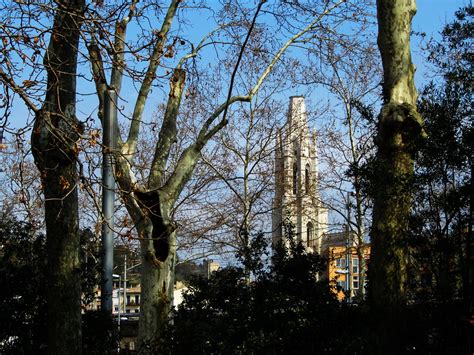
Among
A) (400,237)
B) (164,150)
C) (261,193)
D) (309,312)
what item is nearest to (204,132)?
(164,150)

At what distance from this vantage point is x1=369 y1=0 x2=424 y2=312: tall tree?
7.27m

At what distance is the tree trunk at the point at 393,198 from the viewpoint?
23.7ft

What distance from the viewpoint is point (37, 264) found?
10188 millimetres

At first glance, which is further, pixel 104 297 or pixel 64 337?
pixel 104 297

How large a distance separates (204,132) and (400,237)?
231 inches

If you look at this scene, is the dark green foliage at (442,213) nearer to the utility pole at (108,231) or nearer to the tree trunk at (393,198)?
the tree trunk at (393,198)

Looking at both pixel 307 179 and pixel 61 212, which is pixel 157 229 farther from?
pixel 307 179

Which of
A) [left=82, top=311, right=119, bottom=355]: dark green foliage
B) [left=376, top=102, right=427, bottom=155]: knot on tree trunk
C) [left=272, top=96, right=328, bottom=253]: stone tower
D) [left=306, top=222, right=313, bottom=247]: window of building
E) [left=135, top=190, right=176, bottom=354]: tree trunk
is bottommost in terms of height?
[left=82, top=311, right=119, bottom=355]: dark green foliage

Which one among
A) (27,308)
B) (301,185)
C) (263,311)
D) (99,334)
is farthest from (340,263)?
(263,311)

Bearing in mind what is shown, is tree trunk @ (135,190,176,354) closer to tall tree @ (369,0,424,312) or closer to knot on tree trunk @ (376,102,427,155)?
tall tree @ (369,0,424,312)

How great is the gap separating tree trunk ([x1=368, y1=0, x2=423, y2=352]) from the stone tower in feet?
55.7

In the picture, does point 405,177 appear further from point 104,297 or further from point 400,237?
point 104,297

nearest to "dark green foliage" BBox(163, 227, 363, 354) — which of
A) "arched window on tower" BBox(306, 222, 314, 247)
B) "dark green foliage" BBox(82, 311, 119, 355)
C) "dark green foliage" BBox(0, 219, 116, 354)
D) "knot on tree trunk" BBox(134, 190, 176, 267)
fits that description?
"dark green foliage" BBox(82, 311, 119, 355)

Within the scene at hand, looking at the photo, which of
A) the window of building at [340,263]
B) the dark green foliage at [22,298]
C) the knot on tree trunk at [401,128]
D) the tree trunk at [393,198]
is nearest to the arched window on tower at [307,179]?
the window of building at [340,263]
